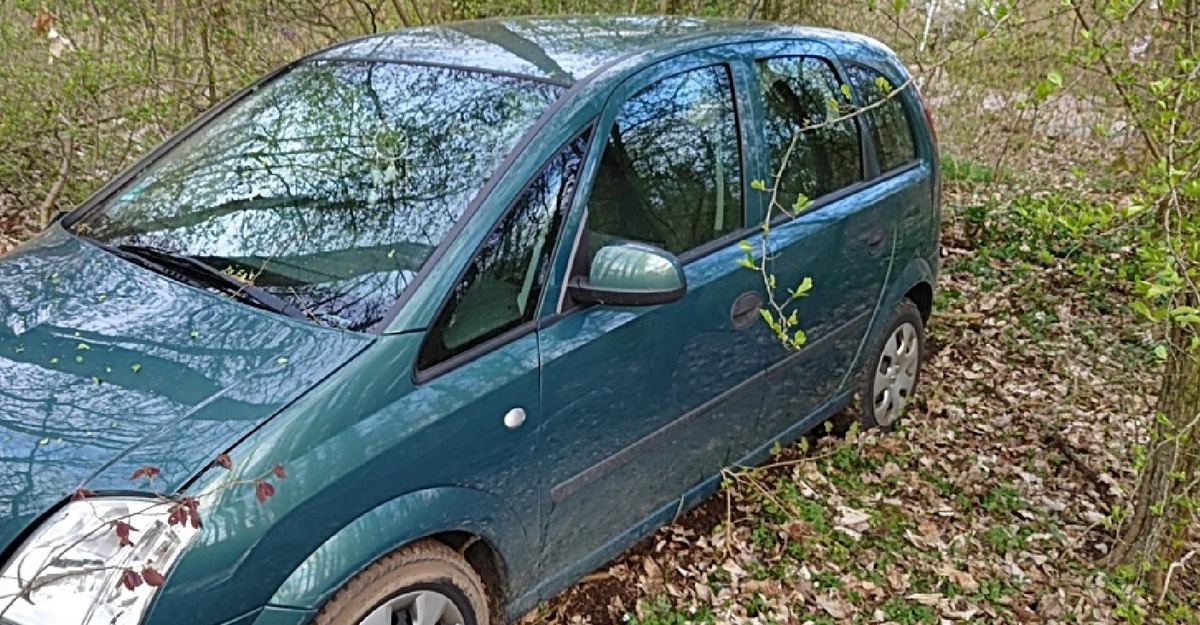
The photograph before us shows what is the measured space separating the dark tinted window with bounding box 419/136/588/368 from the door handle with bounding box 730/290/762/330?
82 cm

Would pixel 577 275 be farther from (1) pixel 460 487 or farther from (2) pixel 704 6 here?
(2) pixel 704 6

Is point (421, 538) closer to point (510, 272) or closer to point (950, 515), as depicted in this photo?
point (510, 272)

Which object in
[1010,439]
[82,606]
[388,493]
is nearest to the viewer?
[82,606]

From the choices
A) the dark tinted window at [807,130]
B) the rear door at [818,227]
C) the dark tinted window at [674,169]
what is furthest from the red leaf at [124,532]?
the dark tinted window at [807,130]

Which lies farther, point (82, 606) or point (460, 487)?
point (460, 487)

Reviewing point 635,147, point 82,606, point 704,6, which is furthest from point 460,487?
point 704,6

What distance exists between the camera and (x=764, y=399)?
3.55 meters

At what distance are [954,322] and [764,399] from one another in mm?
2735

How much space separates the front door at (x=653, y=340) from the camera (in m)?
2.72

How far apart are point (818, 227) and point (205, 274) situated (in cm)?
214

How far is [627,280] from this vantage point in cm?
260

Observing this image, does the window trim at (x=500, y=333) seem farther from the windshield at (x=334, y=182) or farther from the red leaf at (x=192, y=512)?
the red leaf at (x=192, y=512)

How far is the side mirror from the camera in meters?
2.60

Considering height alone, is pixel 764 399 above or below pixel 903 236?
below
